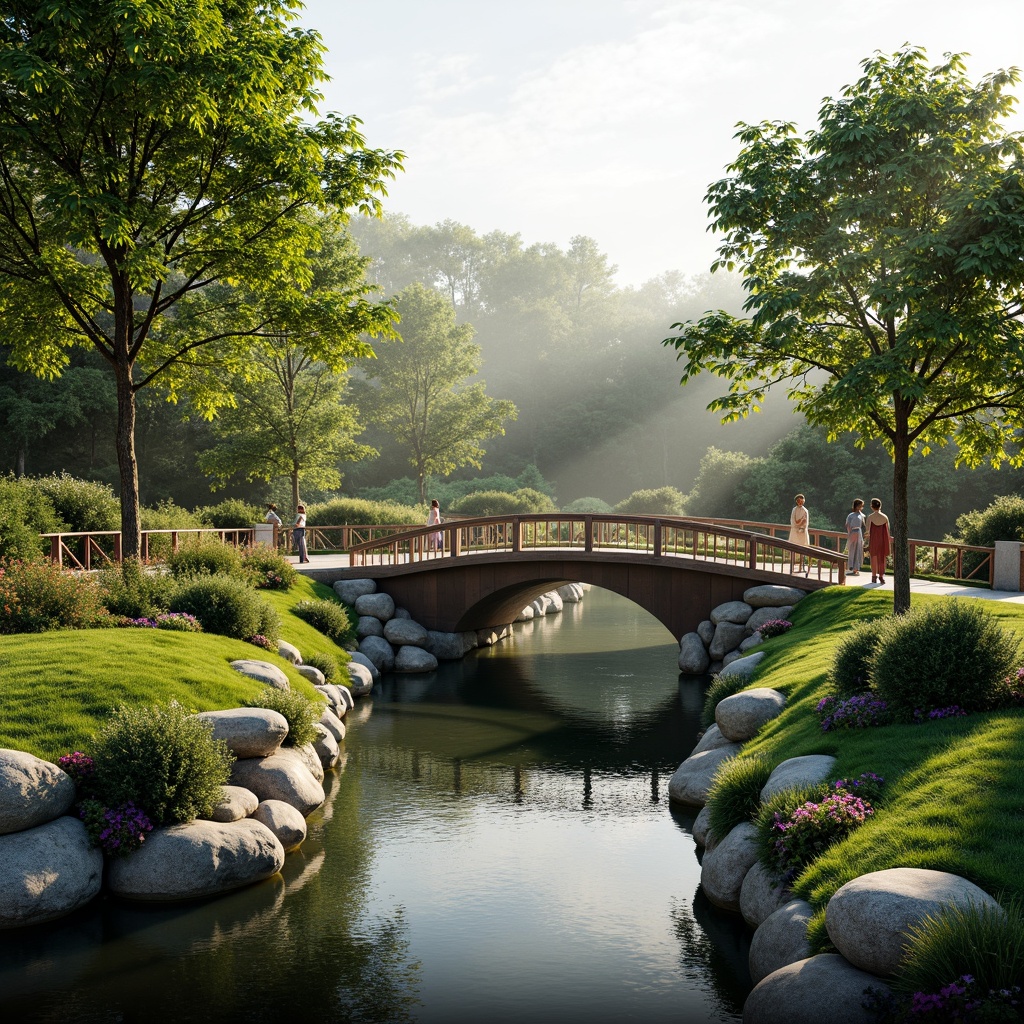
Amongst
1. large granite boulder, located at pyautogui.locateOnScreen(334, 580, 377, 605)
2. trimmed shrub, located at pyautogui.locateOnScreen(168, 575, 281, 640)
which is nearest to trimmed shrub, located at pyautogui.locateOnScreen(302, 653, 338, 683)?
trimmed shrub, located at pyautogui.locateOnScreen(168, 575, 281, 640)

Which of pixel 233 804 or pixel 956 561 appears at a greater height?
pixel 956 561

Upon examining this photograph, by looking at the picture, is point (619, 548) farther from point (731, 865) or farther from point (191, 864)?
point (191, 864)

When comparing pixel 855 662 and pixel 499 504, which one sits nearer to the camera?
pixel 855 662

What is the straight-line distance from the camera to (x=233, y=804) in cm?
1181

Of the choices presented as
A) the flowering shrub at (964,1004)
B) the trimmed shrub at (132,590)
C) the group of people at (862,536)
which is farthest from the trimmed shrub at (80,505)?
the flowering shrub at (964,1004)

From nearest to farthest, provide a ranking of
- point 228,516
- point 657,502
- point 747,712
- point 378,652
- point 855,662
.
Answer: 1. point 855,662
2. point 747,712
3. point 378,652
4. point 228,516
5. point 657,502

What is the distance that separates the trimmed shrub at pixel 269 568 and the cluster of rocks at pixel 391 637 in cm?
219

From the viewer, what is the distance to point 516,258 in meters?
95.1

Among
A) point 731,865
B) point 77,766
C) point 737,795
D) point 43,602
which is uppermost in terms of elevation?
point 43,602

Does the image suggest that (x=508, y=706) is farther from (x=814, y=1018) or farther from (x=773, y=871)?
(x=814, y=1018)

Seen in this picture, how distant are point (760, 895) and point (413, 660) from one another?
16604 mm

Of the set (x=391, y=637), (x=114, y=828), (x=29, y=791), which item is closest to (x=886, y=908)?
(x=114, y=828)

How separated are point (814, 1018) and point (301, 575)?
20.9m

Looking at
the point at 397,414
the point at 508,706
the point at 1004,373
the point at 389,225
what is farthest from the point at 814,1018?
the point at 389,225
